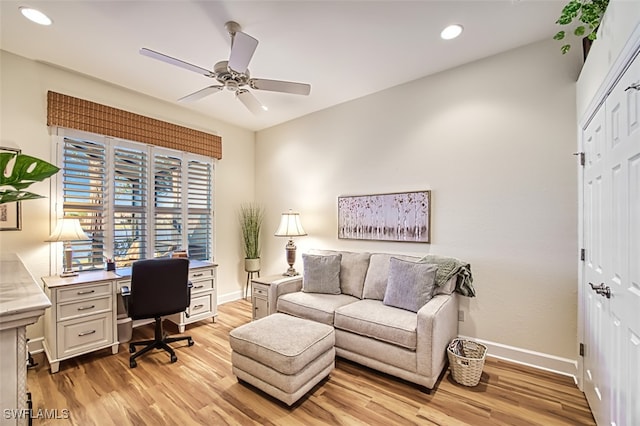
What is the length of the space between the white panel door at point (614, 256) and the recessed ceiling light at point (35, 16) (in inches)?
150

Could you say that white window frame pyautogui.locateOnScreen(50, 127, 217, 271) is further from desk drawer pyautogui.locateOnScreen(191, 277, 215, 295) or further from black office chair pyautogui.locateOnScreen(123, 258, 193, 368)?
black office chair pyautogui.locateOnScreen(123, 258, 193, 368)

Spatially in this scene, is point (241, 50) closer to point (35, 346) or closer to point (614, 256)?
point (614, 256)

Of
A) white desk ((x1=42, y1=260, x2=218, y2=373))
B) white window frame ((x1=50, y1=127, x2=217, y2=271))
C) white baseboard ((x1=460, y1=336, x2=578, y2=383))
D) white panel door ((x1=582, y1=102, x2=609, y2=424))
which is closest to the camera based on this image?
white panel door ((x1=582, y1=102, x2=609, y2=424))

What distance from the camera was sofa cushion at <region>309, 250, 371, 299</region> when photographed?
3256 millimetres

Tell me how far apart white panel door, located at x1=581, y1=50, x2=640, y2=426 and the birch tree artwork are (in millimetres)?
1359

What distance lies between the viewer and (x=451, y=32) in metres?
2.43

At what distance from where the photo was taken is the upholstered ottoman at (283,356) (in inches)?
79.7

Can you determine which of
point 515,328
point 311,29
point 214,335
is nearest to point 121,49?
point 311,29

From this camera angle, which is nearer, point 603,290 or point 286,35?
point 603,290

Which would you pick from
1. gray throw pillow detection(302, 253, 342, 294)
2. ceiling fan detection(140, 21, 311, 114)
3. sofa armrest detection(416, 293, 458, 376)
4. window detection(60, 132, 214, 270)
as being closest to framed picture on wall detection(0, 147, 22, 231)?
window detection(60, 132, 214, 270)

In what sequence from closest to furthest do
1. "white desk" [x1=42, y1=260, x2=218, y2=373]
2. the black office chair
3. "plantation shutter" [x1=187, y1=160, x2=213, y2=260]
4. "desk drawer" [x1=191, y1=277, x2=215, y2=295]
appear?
1. "white desk" [x1=42, y1=260, x2=218, y2=373]
2. the black office chair
3. "desk drawer" [x1=191, y1=277, x2=215, y2=295]
4. "plantation shutter" [x1=187, y1=160, x2=213, y2=260]

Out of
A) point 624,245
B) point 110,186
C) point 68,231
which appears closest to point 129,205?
point 110,186

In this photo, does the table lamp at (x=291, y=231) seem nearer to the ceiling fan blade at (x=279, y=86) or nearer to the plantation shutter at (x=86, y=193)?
the ceiling fan blade at (x=279, y=86)

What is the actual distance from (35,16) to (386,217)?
3.63m
